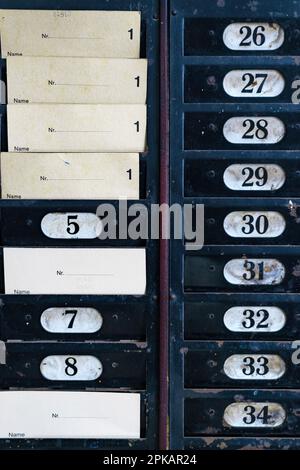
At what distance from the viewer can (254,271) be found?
1.38 meters

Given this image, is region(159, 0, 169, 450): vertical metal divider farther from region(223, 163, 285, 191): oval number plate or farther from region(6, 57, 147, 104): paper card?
region(223, 163, 285, 191): oval number plate

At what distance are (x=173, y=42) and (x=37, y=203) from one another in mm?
521

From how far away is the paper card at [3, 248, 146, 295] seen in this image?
Answer: 137 centimetres

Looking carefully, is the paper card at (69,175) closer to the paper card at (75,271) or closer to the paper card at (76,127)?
the paper card at (76,127)

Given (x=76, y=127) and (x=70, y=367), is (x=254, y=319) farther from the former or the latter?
(x=76, y=127)

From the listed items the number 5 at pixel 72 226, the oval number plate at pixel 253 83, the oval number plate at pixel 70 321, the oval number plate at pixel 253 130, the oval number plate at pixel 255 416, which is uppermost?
the oval number plate at pixel 253 83

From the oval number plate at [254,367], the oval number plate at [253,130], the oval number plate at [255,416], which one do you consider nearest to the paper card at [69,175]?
the oval number plate at [253,130]

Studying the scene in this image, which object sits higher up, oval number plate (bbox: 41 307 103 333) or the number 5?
the number 5

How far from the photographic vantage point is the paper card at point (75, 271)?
4.50ft

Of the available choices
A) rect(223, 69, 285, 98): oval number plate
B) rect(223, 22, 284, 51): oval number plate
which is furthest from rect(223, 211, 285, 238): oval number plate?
rect(223, 22, 284, 51): oval number plate

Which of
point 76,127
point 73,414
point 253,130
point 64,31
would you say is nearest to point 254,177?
point 253,130

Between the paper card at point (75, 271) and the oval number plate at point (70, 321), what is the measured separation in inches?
2.2

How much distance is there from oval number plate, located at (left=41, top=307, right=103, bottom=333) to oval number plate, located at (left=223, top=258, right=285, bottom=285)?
356 mm

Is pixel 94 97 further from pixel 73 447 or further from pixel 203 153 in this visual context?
pixel 73 447
